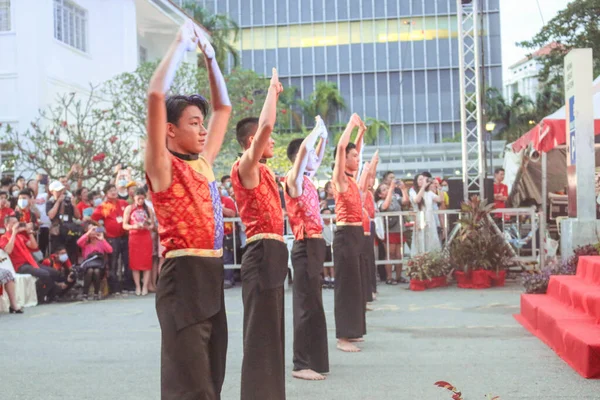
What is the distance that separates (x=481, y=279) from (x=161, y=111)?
10349mm

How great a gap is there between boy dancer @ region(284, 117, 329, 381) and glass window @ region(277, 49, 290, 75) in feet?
164

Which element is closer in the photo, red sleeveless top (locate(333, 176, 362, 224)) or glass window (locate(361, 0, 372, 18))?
red sleeveless top (locate(333, 176, 362, 224))

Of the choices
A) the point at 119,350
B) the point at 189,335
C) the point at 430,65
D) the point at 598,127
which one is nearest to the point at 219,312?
the point at 189,335

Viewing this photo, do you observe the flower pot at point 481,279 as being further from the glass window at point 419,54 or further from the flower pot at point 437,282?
the glass window at point 419,54

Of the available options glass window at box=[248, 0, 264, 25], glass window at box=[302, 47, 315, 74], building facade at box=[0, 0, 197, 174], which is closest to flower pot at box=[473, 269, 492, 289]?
building facade at box=[0, 0, 197, 174]

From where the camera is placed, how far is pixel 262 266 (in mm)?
5496

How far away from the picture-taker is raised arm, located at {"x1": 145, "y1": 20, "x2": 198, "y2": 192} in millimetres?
3891

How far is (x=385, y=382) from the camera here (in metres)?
6.52

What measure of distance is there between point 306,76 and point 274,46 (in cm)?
297

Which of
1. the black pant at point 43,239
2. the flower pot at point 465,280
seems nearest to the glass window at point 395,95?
the flower pot at point 465,280

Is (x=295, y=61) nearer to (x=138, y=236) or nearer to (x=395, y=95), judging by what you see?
(x=395, y=95)

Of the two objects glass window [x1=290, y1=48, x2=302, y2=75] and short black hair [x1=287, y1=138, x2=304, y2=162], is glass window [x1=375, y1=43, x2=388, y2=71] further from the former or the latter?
short black hair [x1=287, y1=138, x2=304, y2=162]

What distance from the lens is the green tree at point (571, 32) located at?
74.6ft

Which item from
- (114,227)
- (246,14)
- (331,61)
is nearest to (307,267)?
(114,227)
